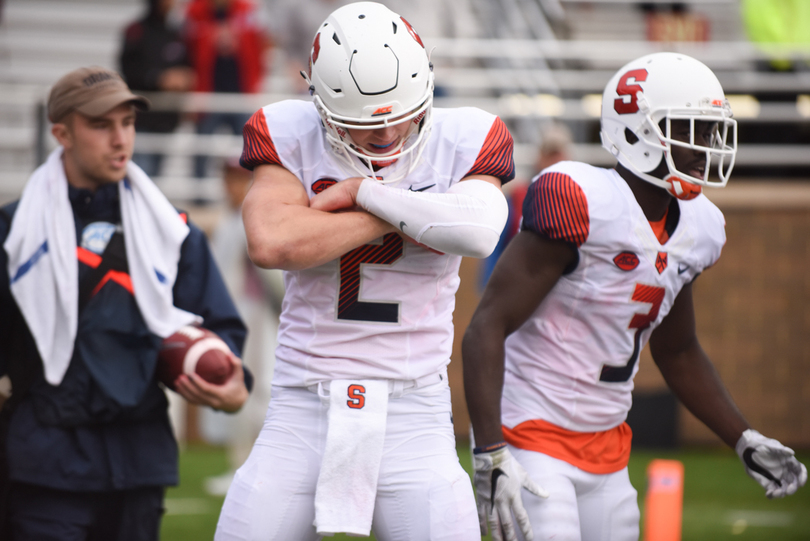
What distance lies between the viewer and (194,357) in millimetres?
3191

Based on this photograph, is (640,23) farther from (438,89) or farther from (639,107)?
(639,107)

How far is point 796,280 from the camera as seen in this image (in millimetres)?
7938

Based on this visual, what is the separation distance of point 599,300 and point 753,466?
0.75 metres

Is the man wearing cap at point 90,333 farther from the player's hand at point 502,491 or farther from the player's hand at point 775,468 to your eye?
the player's hand at point 775,468

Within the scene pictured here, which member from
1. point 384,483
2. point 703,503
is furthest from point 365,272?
point 703,503

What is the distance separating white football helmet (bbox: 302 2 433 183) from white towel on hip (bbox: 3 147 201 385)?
1013mm

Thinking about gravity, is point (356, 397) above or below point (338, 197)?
below

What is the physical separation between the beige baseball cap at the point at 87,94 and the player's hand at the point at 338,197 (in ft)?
3.76

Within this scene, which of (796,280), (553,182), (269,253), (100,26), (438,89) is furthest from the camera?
(100,26)

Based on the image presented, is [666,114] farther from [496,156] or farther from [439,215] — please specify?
[439,215]

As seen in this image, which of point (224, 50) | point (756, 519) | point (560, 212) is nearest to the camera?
point (560, 212)

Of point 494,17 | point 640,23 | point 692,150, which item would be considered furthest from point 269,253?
point 640,23

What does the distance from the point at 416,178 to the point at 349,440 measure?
686 mm

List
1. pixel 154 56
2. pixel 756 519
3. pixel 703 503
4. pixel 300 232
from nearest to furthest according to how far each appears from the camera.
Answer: pixel 300 232 < pixel 756 519 < pixel 703 503 < pixel 154 56
